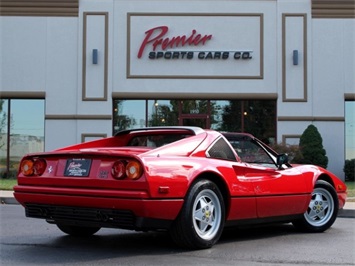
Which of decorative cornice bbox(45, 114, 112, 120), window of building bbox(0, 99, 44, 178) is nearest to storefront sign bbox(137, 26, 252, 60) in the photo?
decorative cornice bbox(45, 114, 112, 120)

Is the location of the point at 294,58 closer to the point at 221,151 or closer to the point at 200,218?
the point at 221,151

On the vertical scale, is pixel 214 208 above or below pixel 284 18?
below

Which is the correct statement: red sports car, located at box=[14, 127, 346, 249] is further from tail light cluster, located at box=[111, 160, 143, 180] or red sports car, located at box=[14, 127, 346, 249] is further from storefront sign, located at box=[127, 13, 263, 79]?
storefront sign, located at box=[127, 13, 263, 79]

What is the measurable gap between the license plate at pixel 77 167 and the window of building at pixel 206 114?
49.9 ft

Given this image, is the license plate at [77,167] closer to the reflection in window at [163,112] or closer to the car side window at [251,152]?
the car side window at [251,152]

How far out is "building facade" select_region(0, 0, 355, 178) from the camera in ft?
68.1

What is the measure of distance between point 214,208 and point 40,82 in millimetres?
16170

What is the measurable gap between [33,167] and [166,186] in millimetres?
1600

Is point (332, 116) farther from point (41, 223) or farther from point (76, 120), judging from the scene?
point (41, 223)

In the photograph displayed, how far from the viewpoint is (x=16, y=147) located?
21625mm

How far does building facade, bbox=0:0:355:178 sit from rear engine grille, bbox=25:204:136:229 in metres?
14.9

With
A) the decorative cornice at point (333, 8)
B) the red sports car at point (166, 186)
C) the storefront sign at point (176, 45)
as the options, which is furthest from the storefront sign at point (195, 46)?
the red sports car at point (166, 186)

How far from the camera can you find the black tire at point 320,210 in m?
7.49

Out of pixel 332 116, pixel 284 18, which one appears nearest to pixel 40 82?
pixel 284 18
